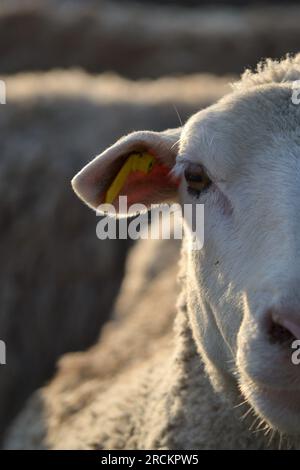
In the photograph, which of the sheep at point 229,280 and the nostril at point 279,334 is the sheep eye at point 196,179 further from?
the nostril at point 279,334

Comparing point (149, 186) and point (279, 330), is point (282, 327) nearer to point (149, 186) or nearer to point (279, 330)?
point (279, 330)

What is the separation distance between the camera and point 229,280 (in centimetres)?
312

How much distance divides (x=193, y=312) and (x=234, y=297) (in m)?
Answer: 0.53

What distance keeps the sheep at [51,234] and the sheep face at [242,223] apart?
10.7 ft

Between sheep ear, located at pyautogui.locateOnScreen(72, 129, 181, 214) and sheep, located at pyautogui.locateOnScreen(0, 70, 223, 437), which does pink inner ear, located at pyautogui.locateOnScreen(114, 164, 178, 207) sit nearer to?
sheep ear, located at pyautogui.locateOnScreen(72, 129, 181, 214)

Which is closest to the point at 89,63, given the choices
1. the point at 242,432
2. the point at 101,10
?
the point at 101,10

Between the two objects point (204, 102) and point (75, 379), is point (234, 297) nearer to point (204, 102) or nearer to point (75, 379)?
point (75, 379)

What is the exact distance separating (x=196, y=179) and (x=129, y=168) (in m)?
0.34

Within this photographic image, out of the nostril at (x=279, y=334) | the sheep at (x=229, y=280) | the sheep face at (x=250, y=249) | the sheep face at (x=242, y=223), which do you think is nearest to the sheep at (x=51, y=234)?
the sheep at (x=229, y=280)

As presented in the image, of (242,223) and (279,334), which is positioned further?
(242,223)

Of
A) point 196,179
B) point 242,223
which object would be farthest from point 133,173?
point 242,223

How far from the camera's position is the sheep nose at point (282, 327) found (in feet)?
8.57

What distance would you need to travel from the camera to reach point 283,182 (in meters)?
3.00
